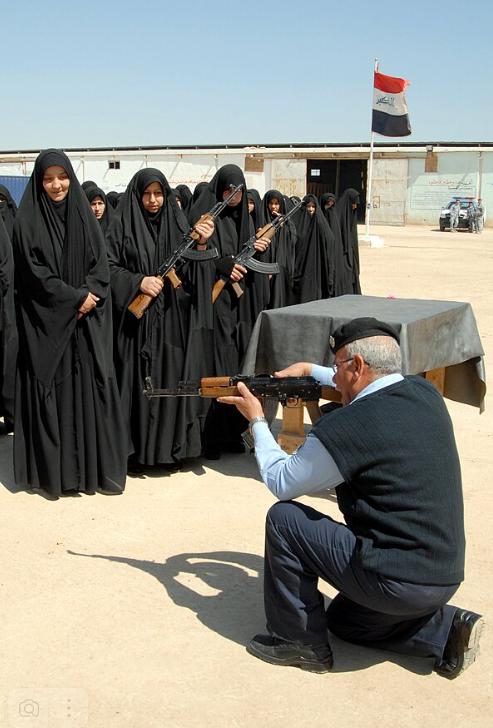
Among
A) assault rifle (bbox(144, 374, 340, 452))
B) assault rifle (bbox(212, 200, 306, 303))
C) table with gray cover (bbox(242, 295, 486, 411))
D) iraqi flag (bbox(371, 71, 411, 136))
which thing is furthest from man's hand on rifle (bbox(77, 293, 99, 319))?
iraqi flag (bbox(371, 71, 411, 136))

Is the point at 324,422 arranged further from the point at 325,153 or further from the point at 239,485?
the point at 325,153

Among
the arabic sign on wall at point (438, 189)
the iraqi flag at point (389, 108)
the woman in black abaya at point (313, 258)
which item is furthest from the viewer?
the arabic sign on wall at point (438, 189)

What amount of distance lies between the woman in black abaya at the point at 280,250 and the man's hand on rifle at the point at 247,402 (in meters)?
3.50

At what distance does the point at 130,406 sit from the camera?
5465 millimetres

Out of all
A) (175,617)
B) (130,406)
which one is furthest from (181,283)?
(175,617)

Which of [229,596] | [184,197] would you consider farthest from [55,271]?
[184,197]

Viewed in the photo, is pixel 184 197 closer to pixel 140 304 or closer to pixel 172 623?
pixel 140 304

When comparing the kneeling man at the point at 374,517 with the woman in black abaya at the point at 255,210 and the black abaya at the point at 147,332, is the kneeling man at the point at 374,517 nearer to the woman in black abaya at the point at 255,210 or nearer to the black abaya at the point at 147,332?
the black abaya at the point at 147,332

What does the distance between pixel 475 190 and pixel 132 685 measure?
35107 mm

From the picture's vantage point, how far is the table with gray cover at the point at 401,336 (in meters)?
5.02

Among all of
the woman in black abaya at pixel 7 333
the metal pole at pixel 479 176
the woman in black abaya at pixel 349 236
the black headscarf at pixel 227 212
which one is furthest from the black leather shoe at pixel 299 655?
the metal pole at pixel 479 176

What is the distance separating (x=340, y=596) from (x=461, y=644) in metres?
0.49

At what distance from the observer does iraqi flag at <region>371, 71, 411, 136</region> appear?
79.4ft

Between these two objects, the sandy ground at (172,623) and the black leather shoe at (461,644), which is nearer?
the sandy ground at (172,623)
